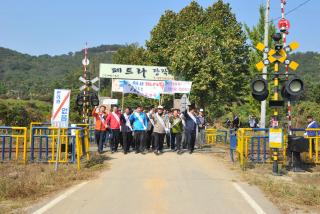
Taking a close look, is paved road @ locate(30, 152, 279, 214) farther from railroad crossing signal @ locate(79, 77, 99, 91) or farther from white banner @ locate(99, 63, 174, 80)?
white banner @ locate(99, 63, 174, 80)

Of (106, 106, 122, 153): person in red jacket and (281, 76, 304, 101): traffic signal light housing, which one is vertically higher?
(281, 76, 304, 101): traffic signal light housing

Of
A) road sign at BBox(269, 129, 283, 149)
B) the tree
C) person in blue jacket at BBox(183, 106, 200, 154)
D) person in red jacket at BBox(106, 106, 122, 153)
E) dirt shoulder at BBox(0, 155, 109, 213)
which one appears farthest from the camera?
the tree

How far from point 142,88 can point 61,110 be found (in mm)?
8650

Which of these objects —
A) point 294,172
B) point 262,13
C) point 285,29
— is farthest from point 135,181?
point 262,13

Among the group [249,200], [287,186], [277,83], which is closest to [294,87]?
[277,83]

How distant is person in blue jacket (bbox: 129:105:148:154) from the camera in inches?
623

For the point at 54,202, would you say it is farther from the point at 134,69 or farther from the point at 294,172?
the point at 134,69

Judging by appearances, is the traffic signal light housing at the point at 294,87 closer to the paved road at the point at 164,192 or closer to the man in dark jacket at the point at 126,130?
the paved road at the point at 164,192

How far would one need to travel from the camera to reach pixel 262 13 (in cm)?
3553

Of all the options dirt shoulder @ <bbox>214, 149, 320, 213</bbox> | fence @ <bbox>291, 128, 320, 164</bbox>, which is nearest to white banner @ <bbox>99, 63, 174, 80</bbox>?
dirt shoulder @ <bbox>214, 149, 320, 213</bbox>

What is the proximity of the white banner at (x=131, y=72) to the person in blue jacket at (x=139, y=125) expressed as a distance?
30.1ft

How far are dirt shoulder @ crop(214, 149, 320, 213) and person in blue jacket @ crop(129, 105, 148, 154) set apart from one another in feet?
11.1

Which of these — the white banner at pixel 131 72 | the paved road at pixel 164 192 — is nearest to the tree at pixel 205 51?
the white banner at pixel 131 72

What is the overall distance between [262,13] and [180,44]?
743 centimetres
